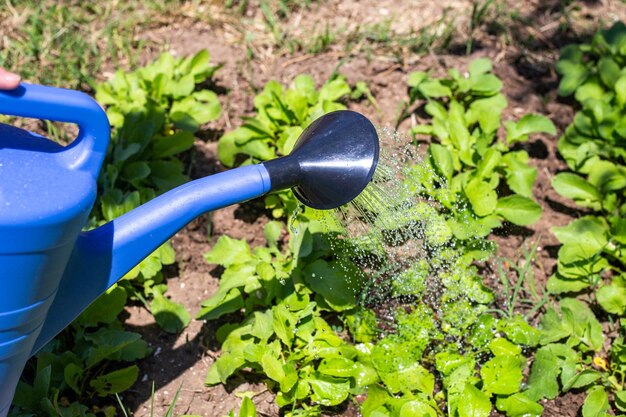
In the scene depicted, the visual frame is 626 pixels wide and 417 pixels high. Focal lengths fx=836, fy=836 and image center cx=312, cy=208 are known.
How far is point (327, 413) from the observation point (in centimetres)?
194

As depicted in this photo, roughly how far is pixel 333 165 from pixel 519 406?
76 centimetres

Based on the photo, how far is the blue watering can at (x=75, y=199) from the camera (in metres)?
1.30

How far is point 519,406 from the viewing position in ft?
6.24

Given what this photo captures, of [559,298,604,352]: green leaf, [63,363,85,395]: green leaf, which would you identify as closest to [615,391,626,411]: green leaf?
[559,298,604,352]: green leaf

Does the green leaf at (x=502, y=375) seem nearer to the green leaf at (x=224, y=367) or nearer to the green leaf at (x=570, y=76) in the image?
the green leaf at (x=224, y=367)

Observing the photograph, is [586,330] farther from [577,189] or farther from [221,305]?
[221,305]

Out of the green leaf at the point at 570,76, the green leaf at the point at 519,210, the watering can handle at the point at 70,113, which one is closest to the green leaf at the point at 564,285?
the green leaf at the point at 519,210

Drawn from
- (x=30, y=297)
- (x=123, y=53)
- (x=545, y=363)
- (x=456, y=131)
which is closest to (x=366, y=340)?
(x=545, y=363)

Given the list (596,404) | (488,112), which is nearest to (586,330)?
(596,404)

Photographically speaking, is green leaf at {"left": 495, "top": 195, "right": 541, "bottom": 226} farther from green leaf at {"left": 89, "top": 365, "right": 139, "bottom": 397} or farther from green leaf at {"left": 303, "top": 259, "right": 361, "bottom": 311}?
green leaf at {"left": 89, "top": 365, "right": 139, "bottom": 397}

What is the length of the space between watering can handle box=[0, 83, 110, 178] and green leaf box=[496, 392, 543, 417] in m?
1.09

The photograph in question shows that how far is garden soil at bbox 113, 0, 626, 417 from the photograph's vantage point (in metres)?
2.01

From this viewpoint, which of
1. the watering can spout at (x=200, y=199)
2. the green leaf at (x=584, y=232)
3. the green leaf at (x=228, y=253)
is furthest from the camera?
the green leaf at (x=584, y=232)

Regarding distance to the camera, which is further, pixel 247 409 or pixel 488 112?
pixel 488 112
